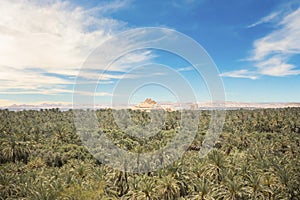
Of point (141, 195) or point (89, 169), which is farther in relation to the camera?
point (89, 169)

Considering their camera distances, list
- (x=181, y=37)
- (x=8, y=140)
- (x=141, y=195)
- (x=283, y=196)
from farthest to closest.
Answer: (x=8, y=140) < (x=141, y=195) < (x=283, y=196) < (x=181, y=37)

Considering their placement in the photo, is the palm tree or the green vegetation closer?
the green vegetation

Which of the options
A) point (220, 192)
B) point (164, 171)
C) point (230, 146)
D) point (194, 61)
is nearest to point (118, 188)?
point (164, 171)

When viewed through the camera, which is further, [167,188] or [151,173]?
[151,173]

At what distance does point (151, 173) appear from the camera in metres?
50.5

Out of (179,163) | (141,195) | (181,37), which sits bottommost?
(141,195)

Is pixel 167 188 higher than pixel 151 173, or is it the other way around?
pixel 151 173

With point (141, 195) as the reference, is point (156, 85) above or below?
above

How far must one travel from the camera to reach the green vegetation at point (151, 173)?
1560 inches

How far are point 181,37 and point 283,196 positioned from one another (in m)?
26.7

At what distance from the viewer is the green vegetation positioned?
39.6 metres

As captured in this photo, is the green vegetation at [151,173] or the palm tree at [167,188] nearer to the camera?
the green vegetation at [151,173]

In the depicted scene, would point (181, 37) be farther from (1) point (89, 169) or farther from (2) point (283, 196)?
(1) point (89, 169)

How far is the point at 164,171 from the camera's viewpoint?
47.8 meters
